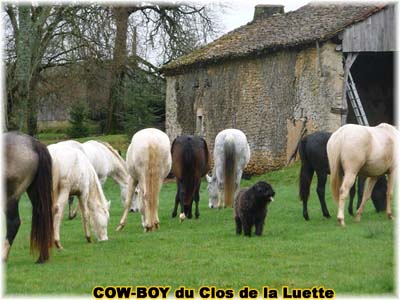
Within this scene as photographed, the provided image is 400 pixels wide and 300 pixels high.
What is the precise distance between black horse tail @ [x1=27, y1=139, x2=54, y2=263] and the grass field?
26 cm

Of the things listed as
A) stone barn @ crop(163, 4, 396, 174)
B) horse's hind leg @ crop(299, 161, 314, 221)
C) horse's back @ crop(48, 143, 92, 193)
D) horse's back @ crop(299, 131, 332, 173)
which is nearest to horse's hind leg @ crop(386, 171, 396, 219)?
horse's back @ crop(299, 131, 332, 173)

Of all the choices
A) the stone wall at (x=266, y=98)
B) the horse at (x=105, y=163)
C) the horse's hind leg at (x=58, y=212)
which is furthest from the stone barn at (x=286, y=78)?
the horse's hind leg at (x=58, y=212)

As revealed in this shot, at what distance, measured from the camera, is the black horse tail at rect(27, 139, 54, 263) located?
11.0 meters

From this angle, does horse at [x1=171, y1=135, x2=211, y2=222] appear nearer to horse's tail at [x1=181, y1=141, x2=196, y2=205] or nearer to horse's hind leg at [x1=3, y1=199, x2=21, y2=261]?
horse's tail at [x1=181, y1=141, x2=196, y2=205]

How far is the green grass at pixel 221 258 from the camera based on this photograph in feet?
30.2

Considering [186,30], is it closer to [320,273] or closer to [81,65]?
[81,65]

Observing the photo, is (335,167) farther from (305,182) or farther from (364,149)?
(305,182)

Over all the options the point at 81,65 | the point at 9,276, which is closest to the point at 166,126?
the point at 81,65

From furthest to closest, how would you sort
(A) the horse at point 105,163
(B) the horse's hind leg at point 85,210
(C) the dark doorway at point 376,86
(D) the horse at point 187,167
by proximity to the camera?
(C) the dark doorway at point 376,86 < (A) the horse at point 105,163 < (D) the horse at point 187,167 < (B) the horse's hind leg at point 85,210

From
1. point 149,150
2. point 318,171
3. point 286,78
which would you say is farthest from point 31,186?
point 286,78

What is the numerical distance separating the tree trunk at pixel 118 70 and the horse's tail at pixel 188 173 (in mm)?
21098

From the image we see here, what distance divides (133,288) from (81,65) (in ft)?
98.5

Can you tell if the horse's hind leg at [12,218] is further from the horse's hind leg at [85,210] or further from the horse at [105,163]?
the horse at [105,163]

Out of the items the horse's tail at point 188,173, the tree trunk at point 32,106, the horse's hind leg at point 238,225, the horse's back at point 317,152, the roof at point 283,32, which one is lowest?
the horse's hind leg at point 238,225
